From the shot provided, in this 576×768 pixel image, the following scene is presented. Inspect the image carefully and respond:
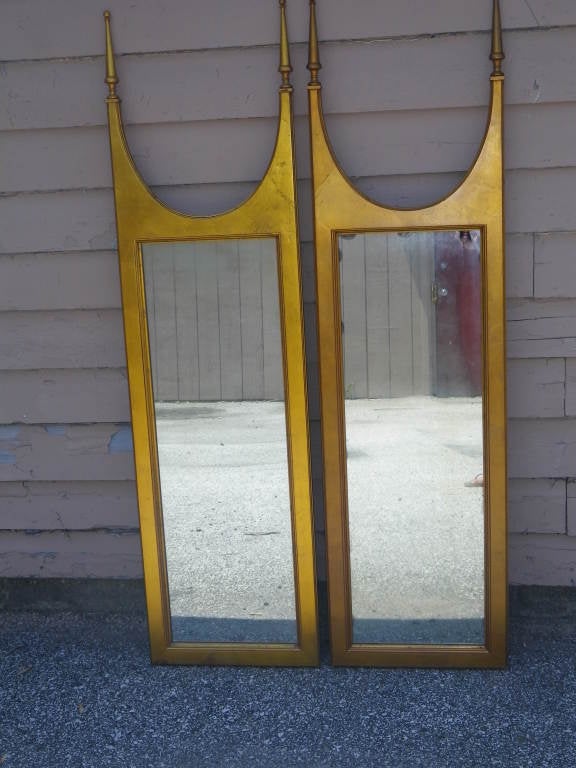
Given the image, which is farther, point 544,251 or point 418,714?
point 544,251

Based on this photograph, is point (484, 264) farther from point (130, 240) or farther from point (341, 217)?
point (130, 240)

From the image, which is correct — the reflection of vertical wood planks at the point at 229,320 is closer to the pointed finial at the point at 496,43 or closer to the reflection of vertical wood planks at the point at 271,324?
the reflection of vertical wood planks at the point at 271,324

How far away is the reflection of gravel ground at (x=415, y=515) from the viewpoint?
96.3 inches

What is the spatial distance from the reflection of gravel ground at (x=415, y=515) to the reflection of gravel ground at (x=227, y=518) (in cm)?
23

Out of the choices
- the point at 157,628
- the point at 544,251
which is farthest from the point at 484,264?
the point at 157,628

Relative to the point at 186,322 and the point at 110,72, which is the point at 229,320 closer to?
the point at 186,322

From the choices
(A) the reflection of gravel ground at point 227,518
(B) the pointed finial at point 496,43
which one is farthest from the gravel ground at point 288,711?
(B) the pointed finial at point 496,43

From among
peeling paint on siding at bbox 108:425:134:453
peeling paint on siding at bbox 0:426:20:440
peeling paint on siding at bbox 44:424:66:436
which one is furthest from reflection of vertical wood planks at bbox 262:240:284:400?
peeling paint on siding at bbox 0:426:20:440

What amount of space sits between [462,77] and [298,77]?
1.59ft

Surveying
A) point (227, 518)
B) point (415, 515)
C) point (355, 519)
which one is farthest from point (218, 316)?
point (415, 515)

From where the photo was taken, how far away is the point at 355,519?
8.27ft

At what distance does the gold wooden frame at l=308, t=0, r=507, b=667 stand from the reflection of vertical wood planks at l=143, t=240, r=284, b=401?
0.54 feet

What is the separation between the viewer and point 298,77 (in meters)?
2.48

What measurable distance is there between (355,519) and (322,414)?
34 centimetres
